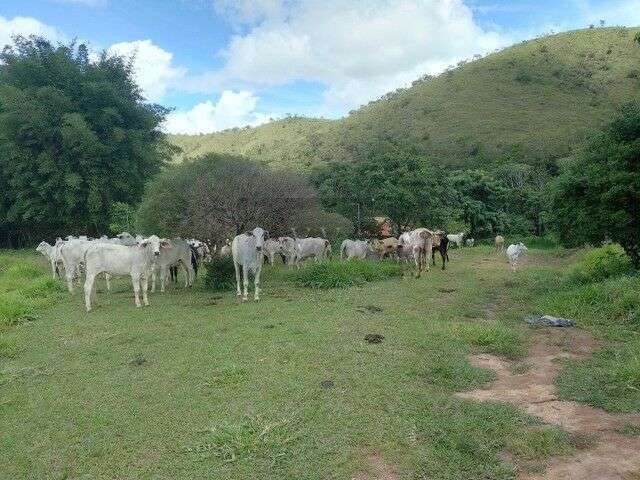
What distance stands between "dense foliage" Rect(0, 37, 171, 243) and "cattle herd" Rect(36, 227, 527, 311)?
26.7 feet

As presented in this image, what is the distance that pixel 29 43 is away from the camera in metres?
28.1

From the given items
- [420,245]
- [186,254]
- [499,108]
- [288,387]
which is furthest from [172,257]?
[499,108]

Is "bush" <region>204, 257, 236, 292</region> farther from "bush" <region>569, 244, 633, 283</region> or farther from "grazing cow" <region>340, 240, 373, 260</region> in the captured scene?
"bush" <region>569, 244, 633, 283</region>

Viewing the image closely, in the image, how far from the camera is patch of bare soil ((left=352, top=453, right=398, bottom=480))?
4.23m

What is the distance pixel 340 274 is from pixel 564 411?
29.2ft

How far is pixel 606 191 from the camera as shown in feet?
34.7

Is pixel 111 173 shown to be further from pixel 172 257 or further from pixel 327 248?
pixel 172 257

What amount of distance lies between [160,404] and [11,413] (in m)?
1.74

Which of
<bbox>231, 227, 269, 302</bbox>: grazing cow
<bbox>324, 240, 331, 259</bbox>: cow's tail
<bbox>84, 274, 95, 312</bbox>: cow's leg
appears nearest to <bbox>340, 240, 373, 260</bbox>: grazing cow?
<bbox>324, 240, 331, 259</bbox>: cow's tail

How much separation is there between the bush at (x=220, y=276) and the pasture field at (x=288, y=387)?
7.25ft

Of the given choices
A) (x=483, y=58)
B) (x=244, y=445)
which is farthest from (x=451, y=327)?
(x=483, y=58)

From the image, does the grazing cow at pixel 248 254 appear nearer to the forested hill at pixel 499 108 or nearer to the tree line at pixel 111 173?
the tree line at pixel 111 173

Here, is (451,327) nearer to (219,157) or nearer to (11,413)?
(11,413)

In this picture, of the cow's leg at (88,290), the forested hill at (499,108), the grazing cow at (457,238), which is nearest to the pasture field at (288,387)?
the cow's leg at (88,290)
